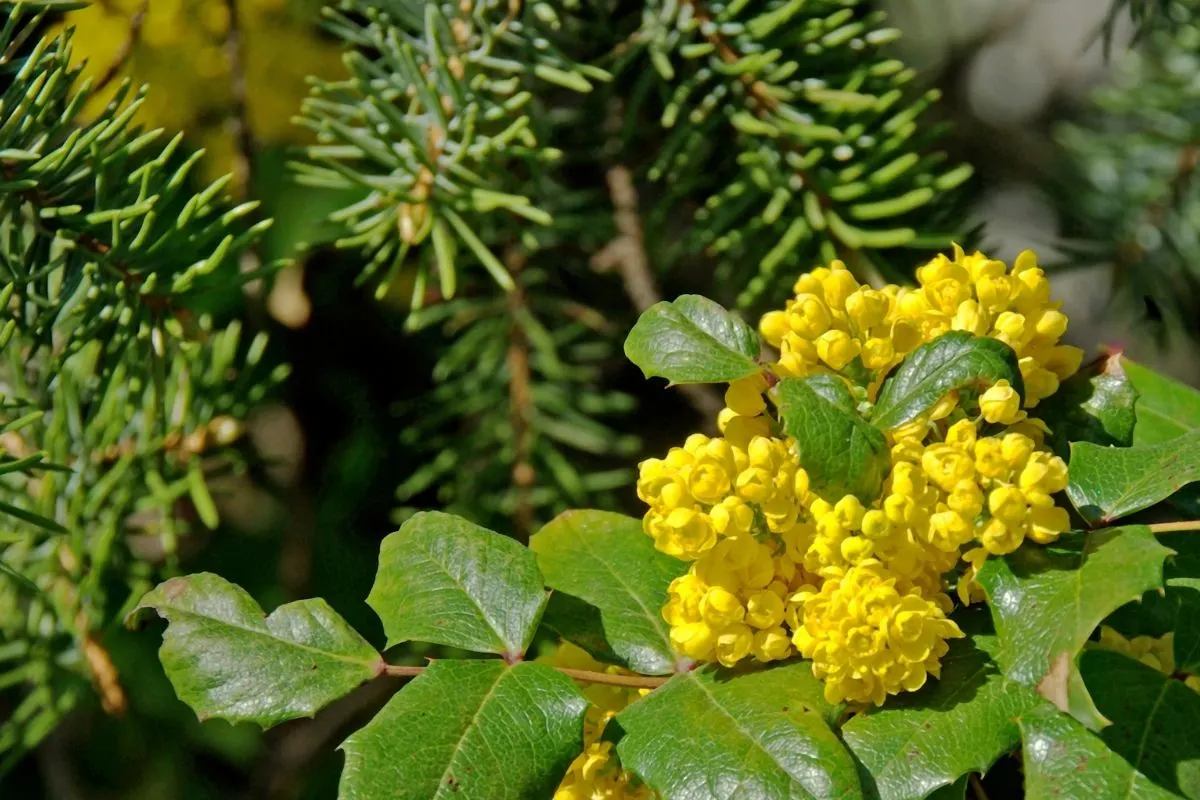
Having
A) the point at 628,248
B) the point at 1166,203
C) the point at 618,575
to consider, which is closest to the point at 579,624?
the point at 618,575

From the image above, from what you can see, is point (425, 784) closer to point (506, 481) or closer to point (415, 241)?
point (415, 241)

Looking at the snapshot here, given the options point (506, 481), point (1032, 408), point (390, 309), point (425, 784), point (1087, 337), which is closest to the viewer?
point (425, 784)

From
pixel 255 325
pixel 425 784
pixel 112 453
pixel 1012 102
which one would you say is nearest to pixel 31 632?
pixel 112 453

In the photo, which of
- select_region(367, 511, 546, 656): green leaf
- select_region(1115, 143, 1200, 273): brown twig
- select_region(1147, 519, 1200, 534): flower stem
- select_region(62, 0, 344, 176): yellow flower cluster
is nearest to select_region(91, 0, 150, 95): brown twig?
select_region(62, 0, 344, 176): yellow flower cluster

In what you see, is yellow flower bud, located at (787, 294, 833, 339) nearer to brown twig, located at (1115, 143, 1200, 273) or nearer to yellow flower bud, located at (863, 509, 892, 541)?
yellow flower bud, located at (863, 509, 892, 541)

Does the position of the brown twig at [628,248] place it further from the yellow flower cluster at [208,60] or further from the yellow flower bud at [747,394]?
the yellow flower bud at [747,394]
